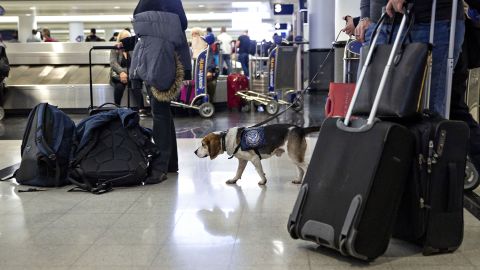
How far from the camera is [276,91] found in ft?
36.0

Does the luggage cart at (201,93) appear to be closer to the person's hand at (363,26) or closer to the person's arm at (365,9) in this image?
the person's arm at (365,9)

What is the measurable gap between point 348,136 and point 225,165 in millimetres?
2868

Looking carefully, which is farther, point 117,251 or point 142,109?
point 142,109

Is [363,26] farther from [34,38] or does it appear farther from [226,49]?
[34,38]

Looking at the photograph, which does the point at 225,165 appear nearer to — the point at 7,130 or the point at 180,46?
the point at 180,46

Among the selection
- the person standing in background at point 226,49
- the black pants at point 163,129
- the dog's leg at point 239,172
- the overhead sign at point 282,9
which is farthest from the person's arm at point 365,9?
the person standing in background at point 226,49

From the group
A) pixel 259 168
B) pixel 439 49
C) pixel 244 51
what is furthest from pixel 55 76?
pixel 439 49

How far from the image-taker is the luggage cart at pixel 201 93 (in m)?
10.2

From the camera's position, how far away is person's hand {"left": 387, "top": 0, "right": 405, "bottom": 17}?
2.72m

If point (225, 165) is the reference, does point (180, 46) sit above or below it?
above

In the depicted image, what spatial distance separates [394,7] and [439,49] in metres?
0.51

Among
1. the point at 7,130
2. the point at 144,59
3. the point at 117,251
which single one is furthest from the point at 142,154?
the point at 7,130

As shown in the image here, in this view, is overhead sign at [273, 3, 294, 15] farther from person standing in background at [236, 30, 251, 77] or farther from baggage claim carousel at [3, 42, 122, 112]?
baggage claim carousel at [3, 42, 122, 112]

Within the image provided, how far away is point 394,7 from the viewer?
279 centimetres
